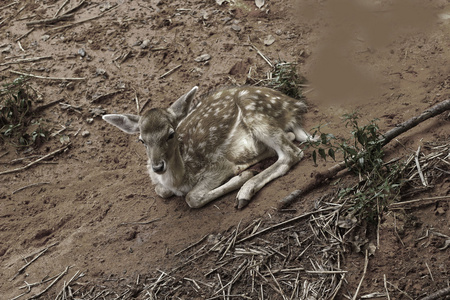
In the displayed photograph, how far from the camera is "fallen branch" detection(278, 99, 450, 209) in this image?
474 cm

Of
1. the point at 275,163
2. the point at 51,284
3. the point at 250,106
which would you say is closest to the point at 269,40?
the point at 250,106

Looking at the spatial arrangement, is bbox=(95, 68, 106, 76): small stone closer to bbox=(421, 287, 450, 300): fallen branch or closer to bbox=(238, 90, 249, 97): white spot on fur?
bbox=(238, 90, 249, 97): white spot on fur

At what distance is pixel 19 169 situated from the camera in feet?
22.3

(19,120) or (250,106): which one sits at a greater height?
(250,106)

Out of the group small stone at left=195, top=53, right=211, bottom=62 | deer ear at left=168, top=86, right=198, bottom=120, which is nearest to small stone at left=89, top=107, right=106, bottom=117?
small stone at left=195, top=53, right=211, bottom=62

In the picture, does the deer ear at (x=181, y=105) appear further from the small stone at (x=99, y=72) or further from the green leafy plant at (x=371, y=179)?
the small stone at (x=99, y=72)

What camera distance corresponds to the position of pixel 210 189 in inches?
222

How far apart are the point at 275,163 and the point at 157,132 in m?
1.44

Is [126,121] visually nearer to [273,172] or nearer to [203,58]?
[273,172]

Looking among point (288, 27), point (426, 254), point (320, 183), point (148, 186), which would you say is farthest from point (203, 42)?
point (426, 254)

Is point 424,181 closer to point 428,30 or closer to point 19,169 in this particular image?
point 428,30

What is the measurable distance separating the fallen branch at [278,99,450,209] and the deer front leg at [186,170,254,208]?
0.87 m

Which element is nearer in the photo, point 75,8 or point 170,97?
point 170,97

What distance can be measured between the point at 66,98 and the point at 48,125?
53 cm
